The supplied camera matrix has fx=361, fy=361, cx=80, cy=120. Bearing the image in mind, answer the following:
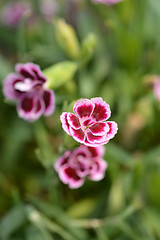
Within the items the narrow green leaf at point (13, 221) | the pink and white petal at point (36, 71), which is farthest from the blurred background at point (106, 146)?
the pink and white petal at point (36, 71)

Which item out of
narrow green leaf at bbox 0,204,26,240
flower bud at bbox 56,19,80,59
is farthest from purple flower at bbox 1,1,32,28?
narrow green leaf at bbox 0,204,26,240

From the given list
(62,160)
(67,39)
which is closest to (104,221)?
(62,160)

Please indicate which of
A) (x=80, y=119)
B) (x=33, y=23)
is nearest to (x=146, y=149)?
(x=80, y=119)

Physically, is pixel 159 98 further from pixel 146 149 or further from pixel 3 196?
pixel 3 196

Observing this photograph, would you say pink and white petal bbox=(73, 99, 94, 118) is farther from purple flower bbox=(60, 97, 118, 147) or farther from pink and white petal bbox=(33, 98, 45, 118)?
pink and white petal bbox=(33, 98, 45, 118)

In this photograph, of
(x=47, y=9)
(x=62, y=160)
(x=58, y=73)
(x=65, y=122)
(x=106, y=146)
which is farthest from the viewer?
(x=47, y=9)

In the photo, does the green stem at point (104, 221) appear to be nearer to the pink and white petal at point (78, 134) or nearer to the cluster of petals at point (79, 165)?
the cluster of petals at point (79, 165)

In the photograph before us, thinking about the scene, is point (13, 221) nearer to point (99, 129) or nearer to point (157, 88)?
point (99, 129)
